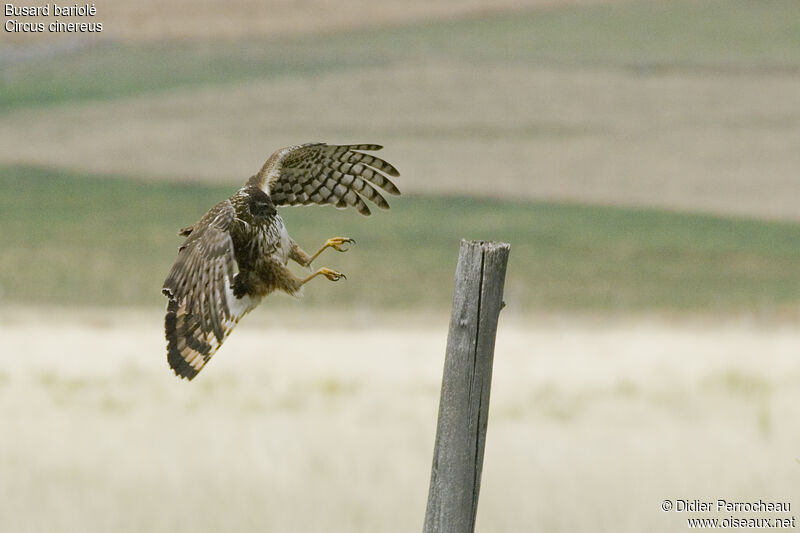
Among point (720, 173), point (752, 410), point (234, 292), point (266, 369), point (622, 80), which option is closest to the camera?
point (234, 292)

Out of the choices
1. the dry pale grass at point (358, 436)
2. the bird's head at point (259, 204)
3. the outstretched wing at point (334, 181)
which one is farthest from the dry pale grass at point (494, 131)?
the bird's head at point (259, 204)

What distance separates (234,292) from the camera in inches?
211

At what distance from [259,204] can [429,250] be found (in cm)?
4283

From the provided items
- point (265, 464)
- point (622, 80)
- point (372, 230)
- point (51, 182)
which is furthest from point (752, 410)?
point (622, 80)

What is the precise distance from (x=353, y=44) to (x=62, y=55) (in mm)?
18209

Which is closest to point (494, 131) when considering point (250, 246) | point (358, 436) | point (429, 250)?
point (429, 250)

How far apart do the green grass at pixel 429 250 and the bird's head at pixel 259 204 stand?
1323 inches

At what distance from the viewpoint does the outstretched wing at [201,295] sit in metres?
4.84

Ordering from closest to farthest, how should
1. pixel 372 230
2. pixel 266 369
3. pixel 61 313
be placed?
pixel 266 369 → pixel 61 313 → pixel 372 230

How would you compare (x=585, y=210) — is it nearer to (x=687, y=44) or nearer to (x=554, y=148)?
(x=554, y=148)

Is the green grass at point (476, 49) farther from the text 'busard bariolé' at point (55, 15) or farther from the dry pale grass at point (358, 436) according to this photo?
the dry pale grass at point (358, 436)

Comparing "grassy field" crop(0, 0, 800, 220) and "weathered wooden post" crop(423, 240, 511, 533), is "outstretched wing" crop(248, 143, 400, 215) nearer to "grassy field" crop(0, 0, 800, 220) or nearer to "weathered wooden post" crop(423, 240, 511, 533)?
"weathered wooden post" crop(423, 240, 511, 533)

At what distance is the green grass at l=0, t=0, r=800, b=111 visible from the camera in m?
76.4

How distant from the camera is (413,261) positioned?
1838 inches
